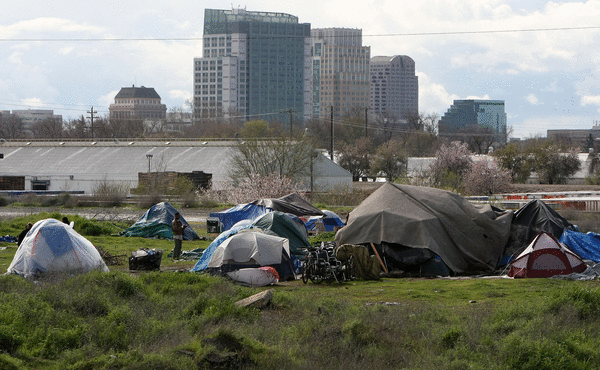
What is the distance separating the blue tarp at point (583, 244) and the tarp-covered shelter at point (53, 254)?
13.8 meters

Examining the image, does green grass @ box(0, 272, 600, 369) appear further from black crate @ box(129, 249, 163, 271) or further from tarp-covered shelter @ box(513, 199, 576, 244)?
tarp-covered shelter @ box(513, 199, 576, 244)

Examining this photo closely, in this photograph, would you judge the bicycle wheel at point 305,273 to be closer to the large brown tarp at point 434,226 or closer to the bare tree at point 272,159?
the large brown tarp at point 434,226

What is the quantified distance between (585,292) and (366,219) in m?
9.14

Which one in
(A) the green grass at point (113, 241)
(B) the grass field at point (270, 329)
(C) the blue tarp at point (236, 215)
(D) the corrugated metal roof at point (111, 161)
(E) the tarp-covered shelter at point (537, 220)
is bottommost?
(A) the green grass at point (113, 241)

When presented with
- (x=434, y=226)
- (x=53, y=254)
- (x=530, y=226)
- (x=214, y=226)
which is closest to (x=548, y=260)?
(x=434, y=226)

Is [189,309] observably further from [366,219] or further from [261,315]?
[366,219]

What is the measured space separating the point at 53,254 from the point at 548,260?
13104mm

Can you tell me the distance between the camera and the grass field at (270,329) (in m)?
10.7

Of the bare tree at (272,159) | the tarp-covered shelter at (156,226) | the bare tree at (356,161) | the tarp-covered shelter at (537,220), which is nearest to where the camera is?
the tarp-covered shelter at (537,220)

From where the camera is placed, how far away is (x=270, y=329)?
12.4 meters

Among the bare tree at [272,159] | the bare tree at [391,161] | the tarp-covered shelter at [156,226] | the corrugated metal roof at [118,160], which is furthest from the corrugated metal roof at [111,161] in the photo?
the tarp-covered shelter at [156,226]

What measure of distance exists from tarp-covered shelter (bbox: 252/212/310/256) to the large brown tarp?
1634 millimetres

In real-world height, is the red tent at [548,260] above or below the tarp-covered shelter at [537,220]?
below

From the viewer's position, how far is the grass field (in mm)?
10742
